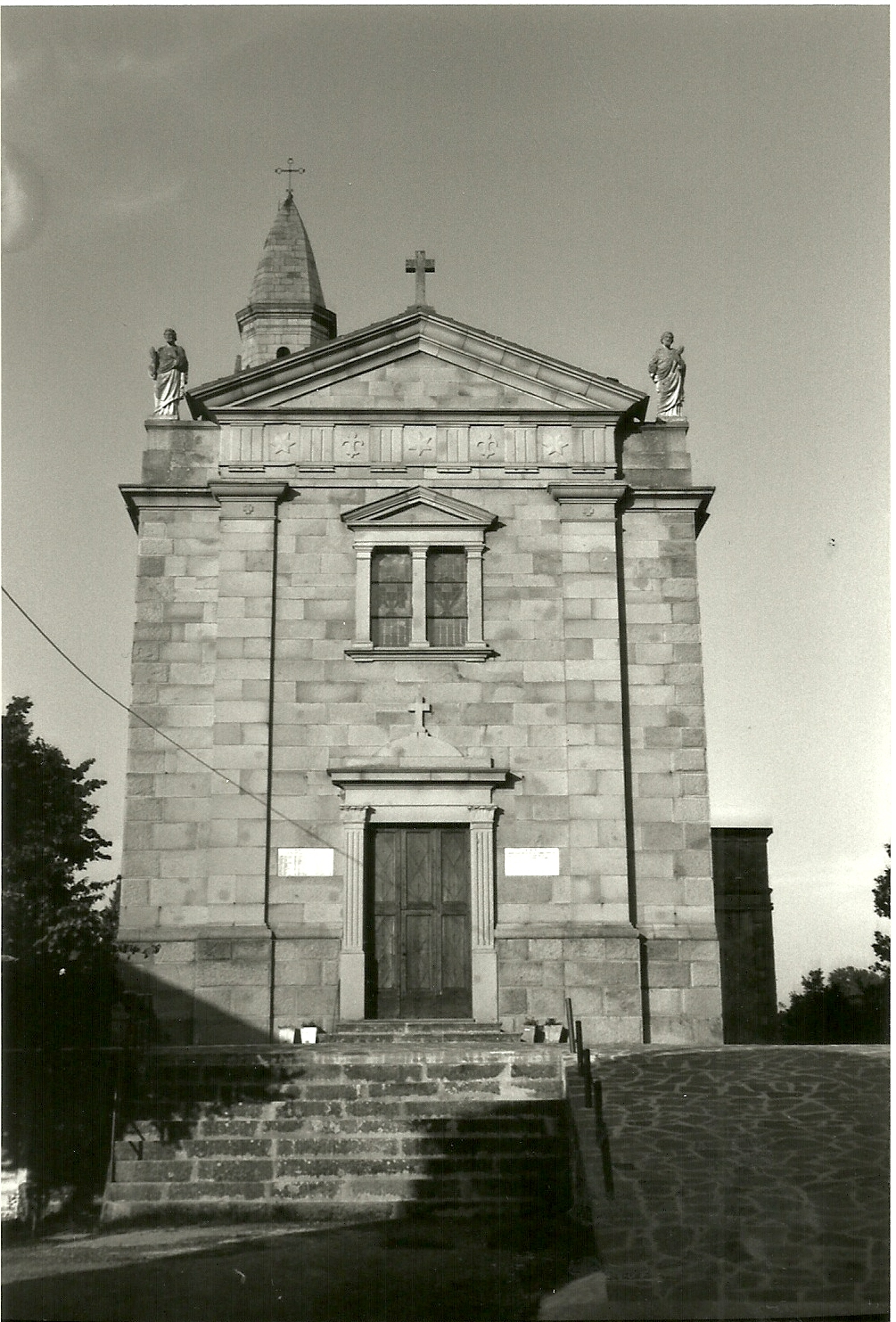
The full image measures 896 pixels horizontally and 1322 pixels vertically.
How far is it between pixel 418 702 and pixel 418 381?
15.6 ft

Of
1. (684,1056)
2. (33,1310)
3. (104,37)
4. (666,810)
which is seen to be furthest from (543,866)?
(104,37)

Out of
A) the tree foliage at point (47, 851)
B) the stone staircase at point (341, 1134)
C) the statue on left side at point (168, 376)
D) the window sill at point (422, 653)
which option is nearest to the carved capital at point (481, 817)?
the window sill at point (422, 653)

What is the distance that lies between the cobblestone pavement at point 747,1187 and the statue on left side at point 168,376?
11017mm

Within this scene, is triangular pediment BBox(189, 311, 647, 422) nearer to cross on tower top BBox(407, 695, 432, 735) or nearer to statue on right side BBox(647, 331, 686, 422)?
statue on right side BBox(647, 331, 686, 422)

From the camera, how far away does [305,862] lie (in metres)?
17.5

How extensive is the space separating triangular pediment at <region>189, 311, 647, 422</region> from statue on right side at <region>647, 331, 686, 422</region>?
2.27 ft

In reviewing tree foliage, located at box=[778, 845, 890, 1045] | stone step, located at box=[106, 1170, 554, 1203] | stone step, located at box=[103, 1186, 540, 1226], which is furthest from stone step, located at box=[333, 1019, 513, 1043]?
tree foliage, located at box=[778, 845, 890, 1045]

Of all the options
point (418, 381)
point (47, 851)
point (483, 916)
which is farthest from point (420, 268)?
point (47, 851)

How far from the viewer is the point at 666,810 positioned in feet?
59.1

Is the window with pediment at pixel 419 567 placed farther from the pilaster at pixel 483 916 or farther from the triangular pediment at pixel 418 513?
the pilaster at pixel 483 916

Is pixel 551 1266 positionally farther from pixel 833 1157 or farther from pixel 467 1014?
pixel 467 1014

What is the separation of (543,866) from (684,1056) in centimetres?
311

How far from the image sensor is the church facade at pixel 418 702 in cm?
1717

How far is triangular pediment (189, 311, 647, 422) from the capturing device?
19.0 m
